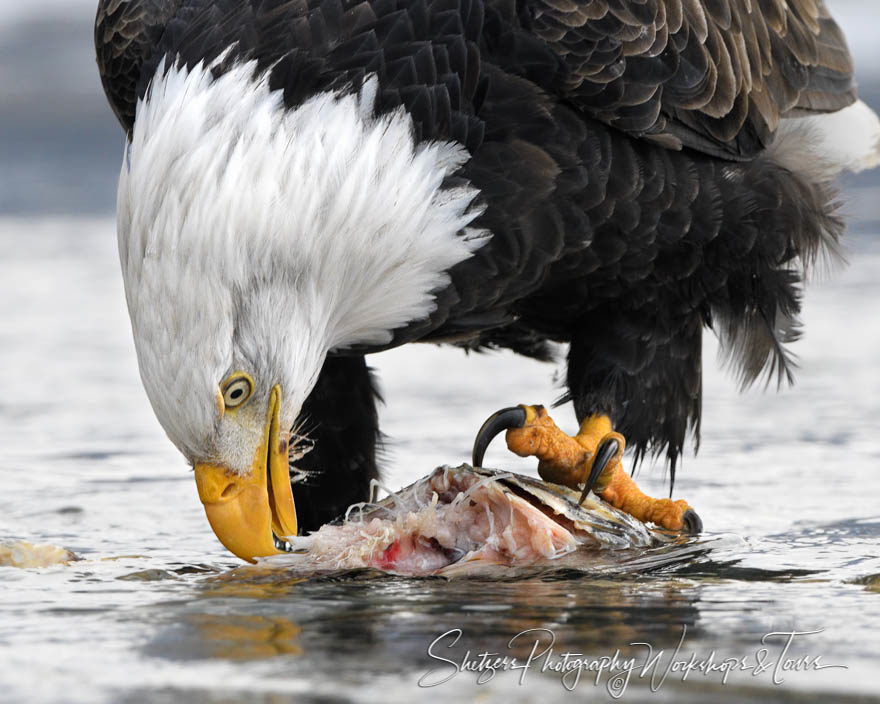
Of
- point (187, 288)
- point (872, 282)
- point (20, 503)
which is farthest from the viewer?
point (872, 282)

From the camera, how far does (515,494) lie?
3371 millimetres

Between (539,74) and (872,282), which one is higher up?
(539,74)

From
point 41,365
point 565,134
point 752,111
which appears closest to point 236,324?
point 565,134

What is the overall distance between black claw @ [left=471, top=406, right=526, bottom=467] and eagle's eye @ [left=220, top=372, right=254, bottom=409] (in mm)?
840

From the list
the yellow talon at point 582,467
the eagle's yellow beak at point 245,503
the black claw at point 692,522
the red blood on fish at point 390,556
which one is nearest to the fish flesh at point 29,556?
the eagle's yellow beak at point 245,503

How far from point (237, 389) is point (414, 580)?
1.78ft

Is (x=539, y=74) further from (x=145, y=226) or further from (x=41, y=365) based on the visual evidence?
(x=41, y=365)

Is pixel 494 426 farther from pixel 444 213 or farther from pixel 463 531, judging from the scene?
pixel 444 213

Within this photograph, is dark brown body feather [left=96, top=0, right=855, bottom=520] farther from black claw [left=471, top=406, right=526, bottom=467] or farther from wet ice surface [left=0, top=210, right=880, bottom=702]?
wet ice surface [left=0, top=210, right=880, bottom=702]

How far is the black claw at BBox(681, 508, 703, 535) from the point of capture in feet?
12.8

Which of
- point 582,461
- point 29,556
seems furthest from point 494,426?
point 29,556

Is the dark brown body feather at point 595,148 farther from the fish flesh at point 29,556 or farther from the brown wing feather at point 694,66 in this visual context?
the fish flesh at point 29,556

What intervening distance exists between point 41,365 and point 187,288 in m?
3.59

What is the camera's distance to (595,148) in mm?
3693
